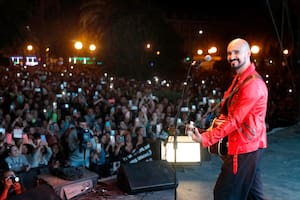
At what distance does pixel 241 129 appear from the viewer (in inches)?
132

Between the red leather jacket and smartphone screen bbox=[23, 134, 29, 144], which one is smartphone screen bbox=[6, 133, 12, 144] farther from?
the red leather jacket

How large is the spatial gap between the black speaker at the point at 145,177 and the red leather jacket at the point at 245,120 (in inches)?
94.0

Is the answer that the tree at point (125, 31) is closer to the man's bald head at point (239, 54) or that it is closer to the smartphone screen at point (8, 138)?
the smartphone screen at point (8, 138)

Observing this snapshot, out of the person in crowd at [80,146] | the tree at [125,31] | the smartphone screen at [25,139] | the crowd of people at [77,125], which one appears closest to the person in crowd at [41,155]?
the crowd of people at [77,125]

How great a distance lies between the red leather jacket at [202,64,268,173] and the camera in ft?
10.8

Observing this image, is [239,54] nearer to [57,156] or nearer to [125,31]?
[57,156]

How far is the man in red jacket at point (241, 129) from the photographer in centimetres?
330

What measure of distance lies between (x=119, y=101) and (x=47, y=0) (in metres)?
43.3

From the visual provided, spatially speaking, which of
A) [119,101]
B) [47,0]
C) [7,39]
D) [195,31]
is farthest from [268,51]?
[47,0]

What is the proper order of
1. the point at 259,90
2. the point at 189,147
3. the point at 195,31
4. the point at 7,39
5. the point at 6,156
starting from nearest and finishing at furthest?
1. the point at 259,90
2. the point at 189,147
3. the point at 6,156
4. the point at 7,39
5. the point at 195,31

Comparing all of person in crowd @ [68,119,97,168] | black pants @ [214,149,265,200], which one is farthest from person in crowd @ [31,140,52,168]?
black pants @ [214,149,265,200]

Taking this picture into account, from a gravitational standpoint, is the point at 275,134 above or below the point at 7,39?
below

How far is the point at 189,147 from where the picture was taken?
6797 mm

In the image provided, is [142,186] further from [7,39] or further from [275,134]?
[7,39]
